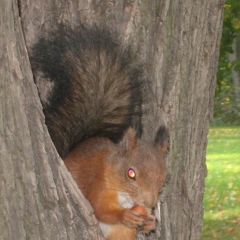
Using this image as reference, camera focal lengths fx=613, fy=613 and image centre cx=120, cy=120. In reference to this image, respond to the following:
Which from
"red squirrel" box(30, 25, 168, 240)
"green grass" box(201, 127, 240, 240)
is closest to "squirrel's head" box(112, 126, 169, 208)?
"red squirrel" box(30, 25, 168, 240)

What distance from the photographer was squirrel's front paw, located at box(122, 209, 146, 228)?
6.57 feet

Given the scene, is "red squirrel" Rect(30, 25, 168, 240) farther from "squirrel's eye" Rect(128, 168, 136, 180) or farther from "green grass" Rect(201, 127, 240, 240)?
"green grass" Rect(201, 127, 240, 240)

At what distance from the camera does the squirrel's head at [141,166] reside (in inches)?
80.0

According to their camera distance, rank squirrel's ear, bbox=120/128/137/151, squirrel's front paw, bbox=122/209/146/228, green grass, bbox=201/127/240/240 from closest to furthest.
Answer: squirrel's front paw, bbox=122/209/146/228
squirrel's ear, bbox=120/128/137/151
green grass, bbox=201/127/240/240

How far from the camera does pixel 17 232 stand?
1.53 meters

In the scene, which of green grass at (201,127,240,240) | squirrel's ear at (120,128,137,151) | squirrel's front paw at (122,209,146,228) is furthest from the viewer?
green grass at (201,127,240,240)

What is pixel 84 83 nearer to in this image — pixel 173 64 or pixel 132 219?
pixel 173 64

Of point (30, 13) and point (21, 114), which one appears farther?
point (30, 13)

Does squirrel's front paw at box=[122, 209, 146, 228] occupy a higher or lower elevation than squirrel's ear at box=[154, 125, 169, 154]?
lower

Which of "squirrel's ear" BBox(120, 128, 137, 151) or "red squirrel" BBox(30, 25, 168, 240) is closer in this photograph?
"red squirrel" BBox(30, 25, 168, 240)

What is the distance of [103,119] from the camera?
223cm

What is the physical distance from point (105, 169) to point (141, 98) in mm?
278

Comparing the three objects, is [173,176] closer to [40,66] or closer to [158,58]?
[158,58]

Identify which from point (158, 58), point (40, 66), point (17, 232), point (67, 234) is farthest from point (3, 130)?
point (158, 58)
